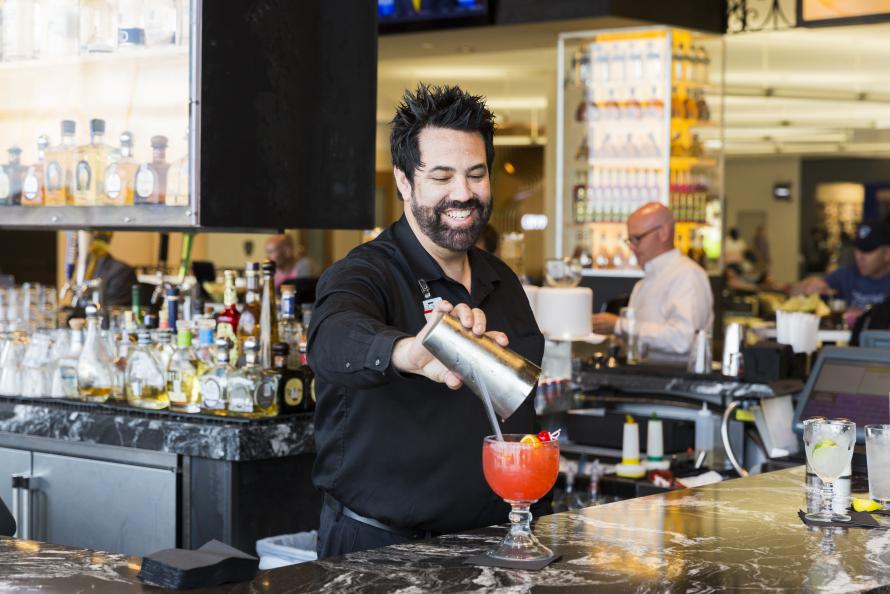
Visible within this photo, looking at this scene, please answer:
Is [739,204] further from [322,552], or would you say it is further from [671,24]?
[322,552]

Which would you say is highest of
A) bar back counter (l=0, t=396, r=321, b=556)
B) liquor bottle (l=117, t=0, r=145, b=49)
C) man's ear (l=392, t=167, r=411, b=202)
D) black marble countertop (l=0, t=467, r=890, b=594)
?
liquor bottle (l=117, t=0, r=145, b=49)

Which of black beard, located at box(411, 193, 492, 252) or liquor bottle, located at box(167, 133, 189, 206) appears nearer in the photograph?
black beard, located at box(411, 193, 492, 252)

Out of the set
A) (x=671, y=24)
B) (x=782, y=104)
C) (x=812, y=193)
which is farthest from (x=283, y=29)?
(x=812, y=193)

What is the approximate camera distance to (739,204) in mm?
25188

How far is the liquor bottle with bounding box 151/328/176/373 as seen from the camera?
12.4 ft

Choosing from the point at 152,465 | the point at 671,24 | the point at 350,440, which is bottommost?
the point at 152,465

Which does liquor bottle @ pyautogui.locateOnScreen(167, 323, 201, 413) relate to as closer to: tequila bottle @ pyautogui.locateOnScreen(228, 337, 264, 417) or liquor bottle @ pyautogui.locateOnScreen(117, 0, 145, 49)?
tequila bottle @ pyautogui.locateOnScreen(228, 337, 264, 417)

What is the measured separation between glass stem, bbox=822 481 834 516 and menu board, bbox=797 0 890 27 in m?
3.96

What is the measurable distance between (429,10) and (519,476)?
7173 mm

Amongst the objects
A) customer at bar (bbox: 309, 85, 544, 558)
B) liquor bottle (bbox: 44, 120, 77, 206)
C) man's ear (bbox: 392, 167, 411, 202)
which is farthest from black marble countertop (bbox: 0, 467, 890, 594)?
liquor bottle (bbox: 44, 120, 77, 206)

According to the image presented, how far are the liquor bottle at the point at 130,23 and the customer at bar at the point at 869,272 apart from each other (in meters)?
5.52

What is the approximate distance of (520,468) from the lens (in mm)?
2008

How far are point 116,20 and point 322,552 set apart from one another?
1925 mm

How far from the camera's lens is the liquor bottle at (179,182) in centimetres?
351
